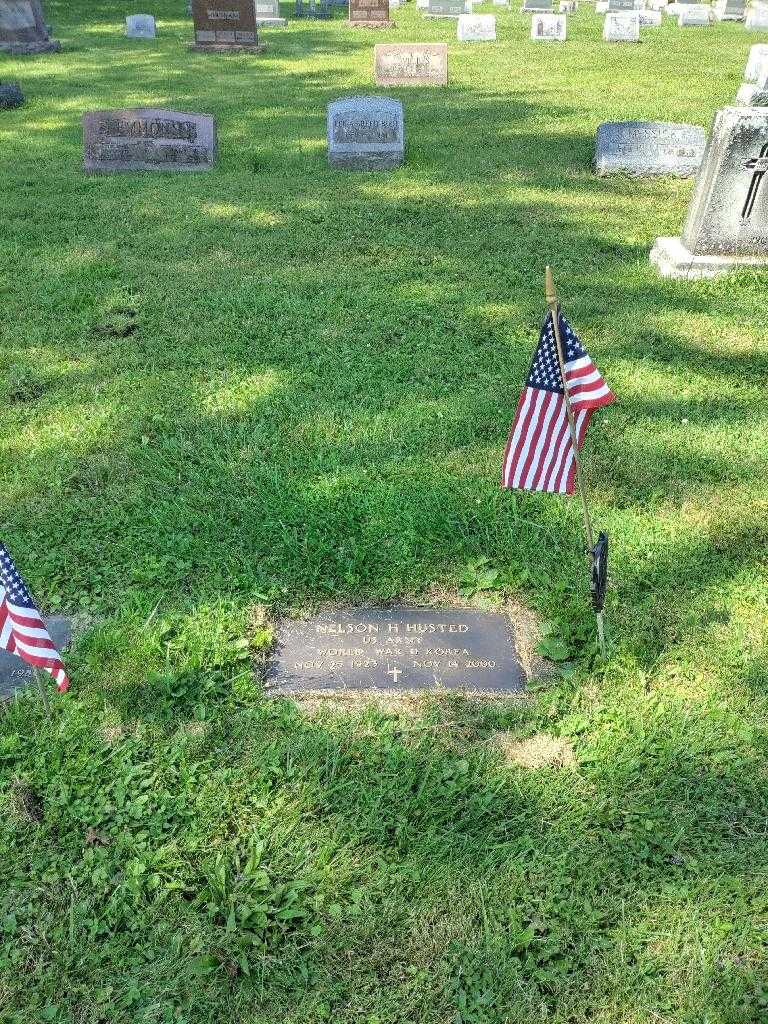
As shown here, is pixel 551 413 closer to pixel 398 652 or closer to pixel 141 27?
pixel 398 652

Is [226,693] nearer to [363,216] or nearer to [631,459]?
[631,459]

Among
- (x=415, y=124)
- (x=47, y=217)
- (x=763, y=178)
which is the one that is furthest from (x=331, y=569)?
(x=415, y=124)

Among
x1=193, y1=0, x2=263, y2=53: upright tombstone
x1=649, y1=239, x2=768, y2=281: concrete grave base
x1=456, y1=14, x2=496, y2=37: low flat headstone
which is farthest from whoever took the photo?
x1=456, y1=14, x2=496, y2=37: low flat headstone

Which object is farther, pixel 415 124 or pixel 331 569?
pixel 415 124

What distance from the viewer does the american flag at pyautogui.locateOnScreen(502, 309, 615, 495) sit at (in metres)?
3.09

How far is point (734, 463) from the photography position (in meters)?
4.71

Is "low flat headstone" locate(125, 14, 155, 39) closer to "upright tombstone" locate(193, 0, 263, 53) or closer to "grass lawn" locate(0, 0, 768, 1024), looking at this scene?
"upright tombstone" locate(193, 0, 263, 53)

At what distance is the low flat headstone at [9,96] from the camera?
41.9ft

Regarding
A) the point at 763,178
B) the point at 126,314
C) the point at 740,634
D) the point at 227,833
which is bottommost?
the point at 227,833

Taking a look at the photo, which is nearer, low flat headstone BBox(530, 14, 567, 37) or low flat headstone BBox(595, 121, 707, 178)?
low flat headstone BBox(595, 121, 707, 178)

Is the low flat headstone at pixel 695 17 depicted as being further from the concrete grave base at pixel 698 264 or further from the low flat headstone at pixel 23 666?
the low flat headstone at pixel 23 666

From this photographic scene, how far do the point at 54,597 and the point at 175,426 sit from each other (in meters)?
1.58

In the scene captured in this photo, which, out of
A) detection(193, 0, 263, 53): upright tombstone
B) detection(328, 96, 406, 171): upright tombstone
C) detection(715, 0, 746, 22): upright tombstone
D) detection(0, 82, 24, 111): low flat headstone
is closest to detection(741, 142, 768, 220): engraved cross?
detection(328, 96, 406, 171): upright tombstone

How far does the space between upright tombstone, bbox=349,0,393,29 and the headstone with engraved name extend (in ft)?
32.4
